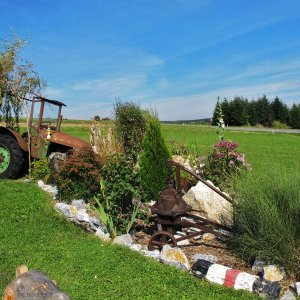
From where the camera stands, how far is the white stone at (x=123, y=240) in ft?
16.3

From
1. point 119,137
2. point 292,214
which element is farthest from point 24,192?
point 292,214

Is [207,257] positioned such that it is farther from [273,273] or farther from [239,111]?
[239,111]

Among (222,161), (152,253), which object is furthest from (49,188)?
(152,253)

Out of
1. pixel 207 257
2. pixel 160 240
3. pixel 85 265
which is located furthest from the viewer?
pixel 160 240

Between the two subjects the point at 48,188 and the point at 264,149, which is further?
the point at 264,149

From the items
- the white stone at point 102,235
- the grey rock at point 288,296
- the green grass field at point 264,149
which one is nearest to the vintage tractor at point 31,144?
the green grass field at point 264,149

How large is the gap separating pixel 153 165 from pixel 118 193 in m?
1.19

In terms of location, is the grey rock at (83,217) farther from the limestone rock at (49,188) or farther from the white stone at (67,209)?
the limestone rock at (49,188)

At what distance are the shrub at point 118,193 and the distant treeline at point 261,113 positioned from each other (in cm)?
4875

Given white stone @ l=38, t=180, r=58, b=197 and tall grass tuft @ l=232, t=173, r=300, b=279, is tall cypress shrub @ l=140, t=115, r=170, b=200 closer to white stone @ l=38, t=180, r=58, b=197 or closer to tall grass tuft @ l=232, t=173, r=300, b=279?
white stone @ l=38, t=180, r=58, b=197

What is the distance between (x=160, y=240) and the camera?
485cm

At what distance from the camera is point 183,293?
358 centimetres

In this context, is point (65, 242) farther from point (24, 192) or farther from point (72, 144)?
point (72, 144)

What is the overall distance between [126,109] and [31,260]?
583 cm
